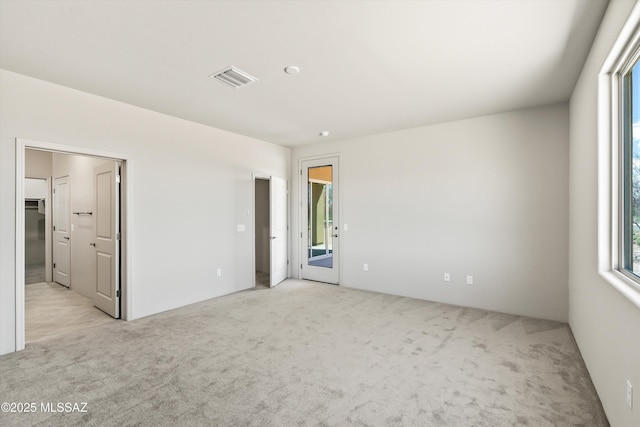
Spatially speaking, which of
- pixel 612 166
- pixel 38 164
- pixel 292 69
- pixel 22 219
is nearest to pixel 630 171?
pixel 612 166

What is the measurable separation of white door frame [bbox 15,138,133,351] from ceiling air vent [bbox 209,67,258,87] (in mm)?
1783

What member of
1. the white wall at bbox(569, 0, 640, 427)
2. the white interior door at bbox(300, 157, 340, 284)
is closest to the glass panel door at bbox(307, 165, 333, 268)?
the white interior door at bbox(300, 157, 340, 284)

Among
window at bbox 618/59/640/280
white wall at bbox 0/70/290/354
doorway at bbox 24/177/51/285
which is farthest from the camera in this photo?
doorway at bbox 24/177/51/285

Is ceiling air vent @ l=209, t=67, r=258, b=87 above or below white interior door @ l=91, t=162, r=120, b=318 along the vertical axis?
above

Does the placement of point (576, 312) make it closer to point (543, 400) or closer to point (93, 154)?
point (543, 400)

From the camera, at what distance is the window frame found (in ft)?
6.77

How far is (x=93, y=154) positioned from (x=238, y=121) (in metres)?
1.87

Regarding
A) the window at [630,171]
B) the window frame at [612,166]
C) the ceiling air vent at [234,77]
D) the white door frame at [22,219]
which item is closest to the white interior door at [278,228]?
the white door frame at [22,219]

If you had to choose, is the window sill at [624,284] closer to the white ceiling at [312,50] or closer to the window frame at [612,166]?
the window frame at [612,166]

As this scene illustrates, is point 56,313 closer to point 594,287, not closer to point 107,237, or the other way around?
point 107,237

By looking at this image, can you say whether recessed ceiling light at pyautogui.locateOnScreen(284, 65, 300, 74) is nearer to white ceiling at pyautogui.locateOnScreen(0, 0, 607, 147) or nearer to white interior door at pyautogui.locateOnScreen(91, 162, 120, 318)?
white ceiling at pyautogui.locateOnScreen(0, 0, 607, 147)

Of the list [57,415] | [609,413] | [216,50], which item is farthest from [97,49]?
[609,413]

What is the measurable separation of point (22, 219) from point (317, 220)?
4.27 meters

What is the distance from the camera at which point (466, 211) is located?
176 inches
